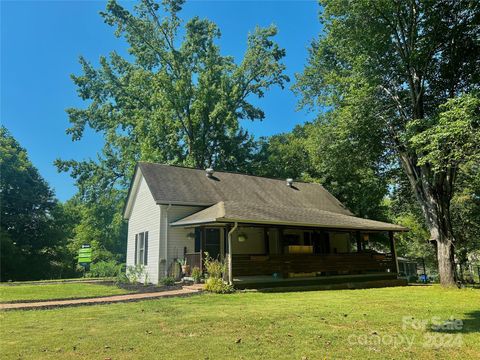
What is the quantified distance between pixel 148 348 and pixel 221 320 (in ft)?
7.50

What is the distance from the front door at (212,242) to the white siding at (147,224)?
2199 millimetres

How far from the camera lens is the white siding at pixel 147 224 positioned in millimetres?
16000

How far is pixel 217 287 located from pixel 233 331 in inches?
227

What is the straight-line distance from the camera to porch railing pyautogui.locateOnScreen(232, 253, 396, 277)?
13.3 metres

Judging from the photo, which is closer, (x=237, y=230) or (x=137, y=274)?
(x=237, y=230)

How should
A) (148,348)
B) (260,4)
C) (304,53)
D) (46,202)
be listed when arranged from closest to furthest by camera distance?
(148,348), (260,4), (304,53), (46,202)

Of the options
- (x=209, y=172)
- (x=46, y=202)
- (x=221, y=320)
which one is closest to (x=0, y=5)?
(x=209, y=172)

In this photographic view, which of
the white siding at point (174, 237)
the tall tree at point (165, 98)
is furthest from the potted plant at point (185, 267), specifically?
the tall tree at point (165, 98)

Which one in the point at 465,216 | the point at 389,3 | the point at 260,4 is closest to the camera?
the point at 389,3

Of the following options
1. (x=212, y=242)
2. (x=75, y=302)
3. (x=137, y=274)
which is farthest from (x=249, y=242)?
(x=75, y=302)

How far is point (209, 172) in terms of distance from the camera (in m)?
20.0

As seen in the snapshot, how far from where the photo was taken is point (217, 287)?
39.1ft

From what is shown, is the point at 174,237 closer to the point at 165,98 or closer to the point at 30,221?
the point at 165,98

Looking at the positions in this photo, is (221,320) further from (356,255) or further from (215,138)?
(215,138)
